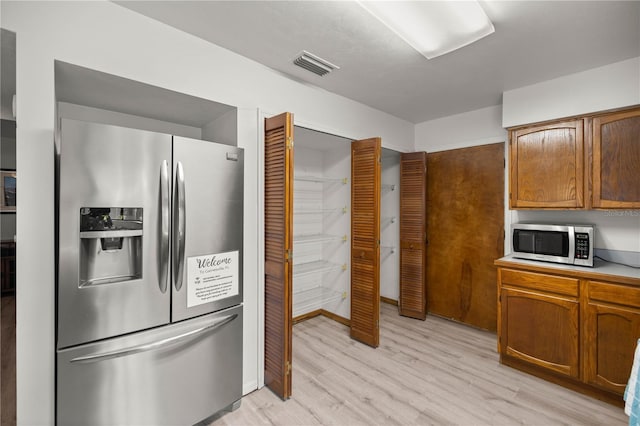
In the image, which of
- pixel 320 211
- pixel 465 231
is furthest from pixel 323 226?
pixel 465 231

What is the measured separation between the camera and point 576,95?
7.89 feet

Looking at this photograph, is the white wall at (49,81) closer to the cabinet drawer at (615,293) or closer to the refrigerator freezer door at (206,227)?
the refrigerator freezer door at (206,227)

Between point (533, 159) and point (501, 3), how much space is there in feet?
4.89

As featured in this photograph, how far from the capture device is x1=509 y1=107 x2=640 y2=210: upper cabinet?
2150mm

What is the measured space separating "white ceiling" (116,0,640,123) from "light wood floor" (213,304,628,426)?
2.55 metres

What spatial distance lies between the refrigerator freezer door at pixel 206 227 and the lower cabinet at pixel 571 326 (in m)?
2.32

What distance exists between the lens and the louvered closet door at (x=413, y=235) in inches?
143

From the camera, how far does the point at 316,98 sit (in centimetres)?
269

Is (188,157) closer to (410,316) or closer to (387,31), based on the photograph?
(387,31)

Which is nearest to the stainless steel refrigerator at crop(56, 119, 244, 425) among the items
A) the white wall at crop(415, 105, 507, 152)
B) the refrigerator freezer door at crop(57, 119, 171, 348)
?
the refrigerator freezer door at crop(57, 119, 171, 348)

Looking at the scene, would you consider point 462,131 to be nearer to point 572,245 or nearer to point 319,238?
point 572,245

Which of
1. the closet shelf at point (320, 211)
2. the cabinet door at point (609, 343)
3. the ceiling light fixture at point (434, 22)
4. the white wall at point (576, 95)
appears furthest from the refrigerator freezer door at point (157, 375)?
the white wall at point (576, 95)

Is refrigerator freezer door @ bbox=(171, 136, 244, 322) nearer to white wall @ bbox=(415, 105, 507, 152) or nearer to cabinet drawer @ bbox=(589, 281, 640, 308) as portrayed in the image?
cabinet drawer @ bbox=(589, 281, 640, 308)

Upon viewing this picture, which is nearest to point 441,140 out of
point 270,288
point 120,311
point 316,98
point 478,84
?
point 478,84
